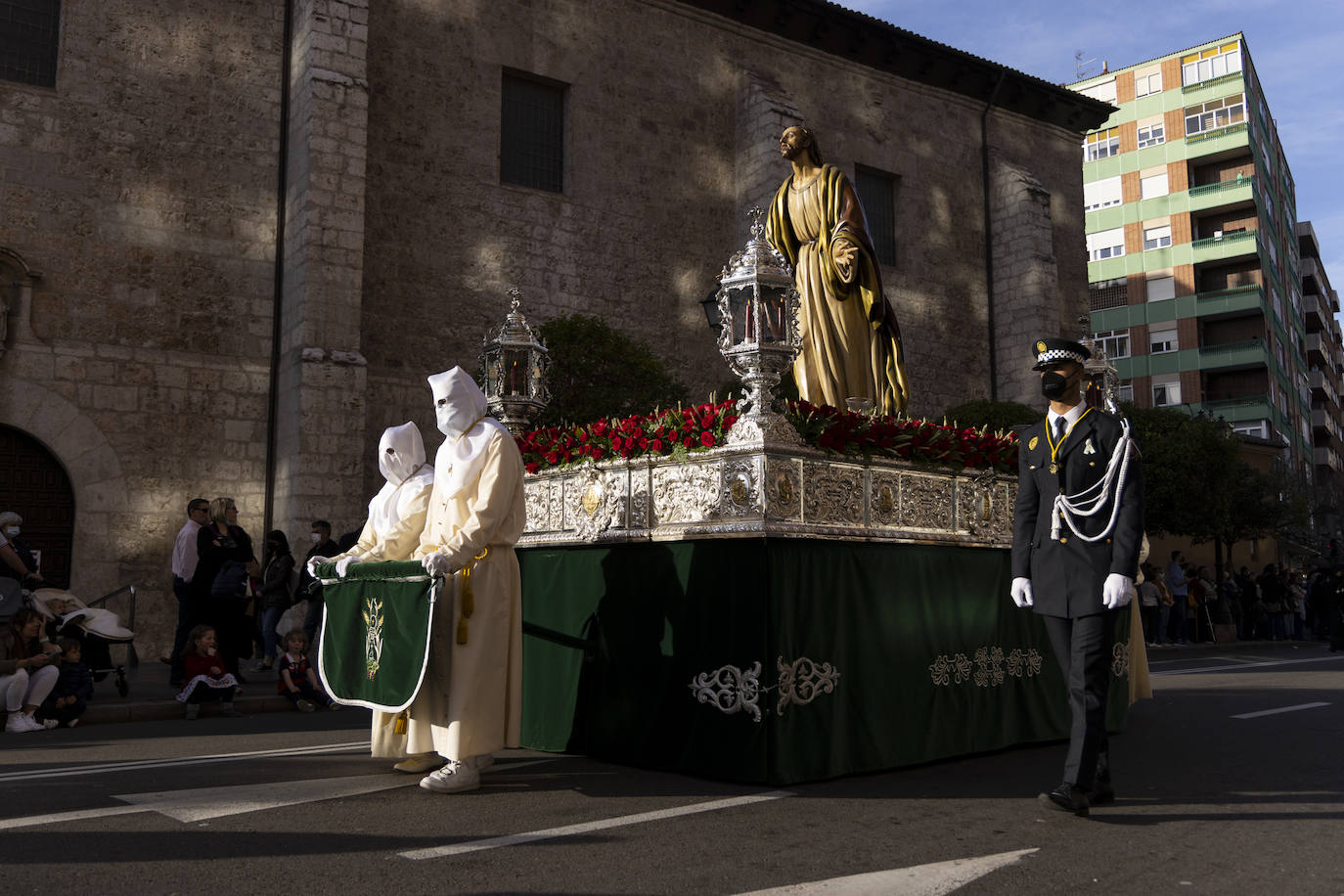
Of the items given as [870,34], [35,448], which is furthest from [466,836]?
[870,34]

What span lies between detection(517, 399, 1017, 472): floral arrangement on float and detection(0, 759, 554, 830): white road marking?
7.72 ft

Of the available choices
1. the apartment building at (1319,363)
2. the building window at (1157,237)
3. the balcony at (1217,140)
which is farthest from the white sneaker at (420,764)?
the apartment building at (1319,363)

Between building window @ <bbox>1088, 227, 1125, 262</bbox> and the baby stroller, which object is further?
building window @ <bbox>1088, 227, 1125, 262</bbox>

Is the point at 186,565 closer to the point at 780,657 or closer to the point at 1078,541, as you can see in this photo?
the point at 780,657

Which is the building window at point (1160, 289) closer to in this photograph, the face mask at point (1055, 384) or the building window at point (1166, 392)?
the building window at point (1166, 392)

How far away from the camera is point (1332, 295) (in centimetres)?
7875

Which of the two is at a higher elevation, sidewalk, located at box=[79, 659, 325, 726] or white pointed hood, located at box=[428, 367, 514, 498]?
white pointed hood, located at box=[428, 367, 514, 498]

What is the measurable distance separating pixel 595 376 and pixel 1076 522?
12593mm

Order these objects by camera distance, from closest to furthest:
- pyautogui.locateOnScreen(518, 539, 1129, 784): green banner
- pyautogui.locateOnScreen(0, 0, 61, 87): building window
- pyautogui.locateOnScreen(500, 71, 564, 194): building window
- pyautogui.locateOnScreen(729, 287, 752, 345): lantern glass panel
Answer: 1. pyautogui.locateOnScreen(518, 539, 1129, 784): green banner
2. pyautogui.locateOnScreen(729, 287, 752, 345): lantern glass panel
3. pyautogui.locateOnScreen(0, 0, 61, 87): building window
4. pyautogui.locateOnScreen(500, 71, 564, 194): building window

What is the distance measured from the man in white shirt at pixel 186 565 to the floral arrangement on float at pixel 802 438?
5.34 m

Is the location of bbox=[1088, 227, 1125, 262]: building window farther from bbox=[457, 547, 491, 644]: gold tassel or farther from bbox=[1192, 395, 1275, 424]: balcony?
bbox=[457, 547, 491, 644]: gold tassel

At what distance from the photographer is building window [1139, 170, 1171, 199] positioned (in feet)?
172

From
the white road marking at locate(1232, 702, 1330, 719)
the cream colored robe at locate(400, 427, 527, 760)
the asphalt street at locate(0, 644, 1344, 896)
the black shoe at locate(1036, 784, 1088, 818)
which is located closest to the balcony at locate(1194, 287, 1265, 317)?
the white road marking at locate(1232, 702, 1330, 719)

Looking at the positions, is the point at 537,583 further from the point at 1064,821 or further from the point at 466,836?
the point at 1064,821
